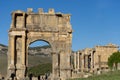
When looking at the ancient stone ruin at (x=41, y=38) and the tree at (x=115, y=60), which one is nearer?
the ancient stone ruin at (x=41, y=38)

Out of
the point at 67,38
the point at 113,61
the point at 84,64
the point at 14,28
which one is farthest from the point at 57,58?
the point at 84,64

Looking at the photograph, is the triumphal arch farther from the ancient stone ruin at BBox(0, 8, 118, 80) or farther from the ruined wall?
the ruined wall

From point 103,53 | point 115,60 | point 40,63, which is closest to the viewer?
point 115,60

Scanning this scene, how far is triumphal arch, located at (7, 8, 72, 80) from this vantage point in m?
47.6

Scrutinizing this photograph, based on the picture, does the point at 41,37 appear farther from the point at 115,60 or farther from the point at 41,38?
the point at 115,60

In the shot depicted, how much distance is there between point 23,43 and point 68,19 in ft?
17.8

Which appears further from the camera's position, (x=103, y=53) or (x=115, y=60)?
(x=103, y=53)

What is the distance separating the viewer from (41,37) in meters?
48.3

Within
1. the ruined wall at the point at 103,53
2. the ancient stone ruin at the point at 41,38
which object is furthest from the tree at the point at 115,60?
the ancient stone ruin at the point at 41,38

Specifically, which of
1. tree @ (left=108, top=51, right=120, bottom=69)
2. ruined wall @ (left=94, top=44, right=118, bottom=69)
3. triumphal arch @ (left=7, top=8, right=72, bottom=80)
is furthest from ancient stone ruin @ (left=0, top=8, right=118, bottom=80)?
ruined wall @ (left=94, top=44, right=118, bottom=69)

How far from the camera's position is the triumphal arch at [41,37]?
156 feet

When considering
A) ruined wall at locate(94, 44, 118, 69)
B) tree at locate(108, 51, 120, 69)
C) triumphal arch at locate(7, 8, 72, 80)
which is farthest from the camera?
ruined wall at locate(94, 44, 118, 69)

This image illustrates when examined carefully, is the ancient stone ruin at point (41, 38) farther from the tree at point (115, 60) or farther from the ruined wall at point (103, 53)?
the ruined wall at point (103, 53)

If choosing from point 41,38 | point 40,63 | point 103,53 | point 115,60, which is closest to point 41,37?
point 41,38
